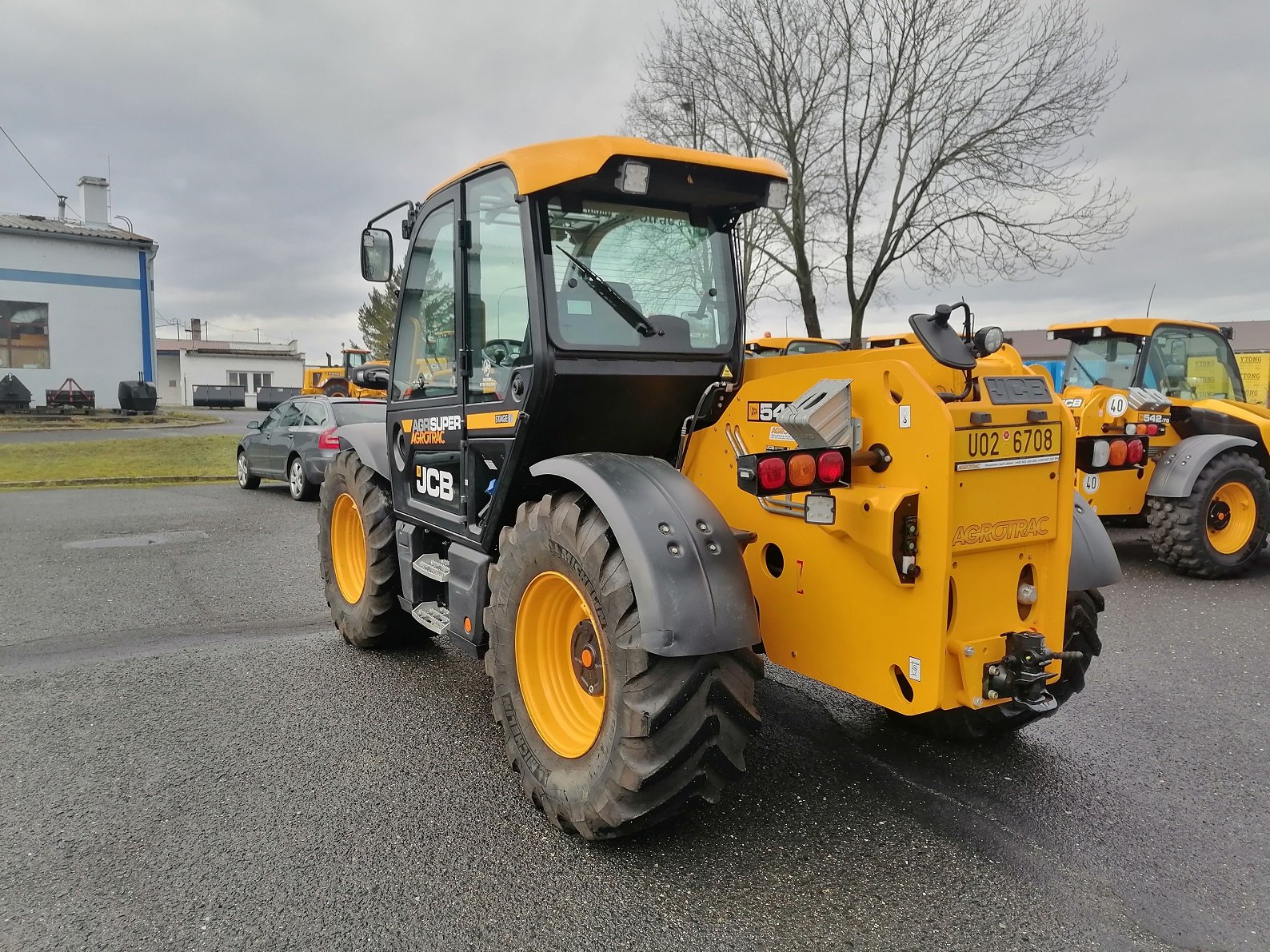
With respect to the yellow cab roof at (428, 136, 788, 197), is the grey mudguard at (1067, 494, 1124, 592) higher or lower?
lower

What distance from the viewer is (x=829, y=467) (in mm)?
2787

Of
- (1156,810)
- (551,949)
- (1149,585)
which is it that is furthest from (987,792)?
(1149,585)

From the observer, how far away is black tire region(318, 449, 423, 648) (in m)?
5.00

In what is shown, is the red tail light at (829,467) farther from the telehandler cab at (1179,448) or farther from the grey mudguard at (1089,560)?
the telehandler cab at (1179,448)

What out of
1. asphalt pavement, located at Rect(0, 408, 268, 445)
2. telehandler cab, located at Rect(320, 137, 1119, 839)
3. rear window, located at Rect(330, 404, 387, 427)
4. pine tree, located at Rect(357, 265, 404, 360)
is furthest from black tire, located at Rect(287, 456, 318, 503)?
Answer: pine tree, located at Rect(357, 265, 404, 360)

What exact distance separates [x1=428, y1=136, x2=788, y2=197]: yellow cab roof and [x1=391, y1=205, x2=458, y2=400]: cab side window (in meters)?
0.75

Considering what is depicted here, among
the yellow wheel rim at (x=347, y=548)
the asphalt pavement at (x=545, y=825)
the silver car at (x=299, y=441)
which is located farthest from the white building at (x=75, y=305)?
the yellow wheel rim at (x=347, y=548)

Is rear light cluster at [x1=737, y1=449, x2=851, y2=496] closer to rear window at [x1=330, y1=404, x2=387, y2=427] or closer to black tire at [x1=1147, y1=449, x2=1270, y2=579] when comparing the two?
black tire at [x1=1147, y1=449, x2=1270, y2=579]

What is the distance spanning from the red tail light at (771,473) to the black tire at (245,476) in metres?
12.4

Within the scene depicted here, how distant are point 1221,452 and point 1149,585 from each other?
1551 millimetres

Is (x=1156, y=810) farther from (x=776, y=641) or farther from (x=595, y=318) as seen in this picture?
(x=595, y=318)

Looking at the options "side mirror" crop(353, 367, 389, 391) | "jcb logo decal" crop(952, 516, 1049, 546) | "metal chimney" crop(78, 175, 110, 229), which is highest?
"metal chimney" crop(78, 175, 110, 229)

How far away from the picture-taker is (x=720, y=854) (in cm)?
297

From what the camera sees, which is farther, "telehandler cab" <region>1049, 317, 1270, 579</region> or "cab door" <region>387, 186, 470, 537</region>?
"telehandler cab" <region>1049, 317, 1270, 579</region>
